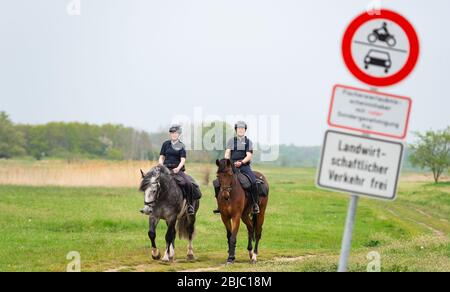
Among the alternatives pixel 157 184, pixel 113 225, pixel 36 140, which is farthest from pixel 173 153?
pixel 36 140

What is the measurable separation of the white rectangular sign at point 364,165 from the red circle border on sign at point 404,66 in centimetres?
62

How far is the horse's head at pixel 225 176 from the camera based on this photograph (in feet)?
50.8

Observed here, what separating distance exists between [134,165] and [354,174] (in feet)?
107

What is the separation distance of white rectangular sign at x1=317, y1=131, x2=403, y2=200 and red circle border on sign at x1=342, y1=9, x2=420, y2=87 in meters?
0.62

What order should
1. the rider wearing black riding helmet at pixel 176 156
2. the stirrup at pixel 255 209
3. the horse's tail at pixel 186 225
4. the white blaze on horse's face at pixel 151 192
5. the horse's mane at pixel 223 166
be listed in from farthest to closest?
the horse's tail at pixel 186 225 → the stirrup at pixel 255 209 → the rider wearing black riding helmet at pixel 176 156 → the white blaze on horse's face at pixel 151 192 → the horse's mane at pixel 223 166

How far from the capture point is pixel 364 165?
7113 millimetres

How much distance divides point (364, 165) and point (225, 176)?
859 centimetres

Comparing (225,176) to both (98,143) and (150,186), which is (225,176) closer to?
(150,186)

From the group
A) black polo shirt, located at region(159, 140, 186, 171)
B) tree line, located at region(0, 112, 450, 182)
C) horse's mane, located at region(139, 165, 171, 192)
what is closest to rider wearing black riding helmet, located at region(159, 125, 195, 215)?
black polo shirt, located at region(159, 140, 186, 171)

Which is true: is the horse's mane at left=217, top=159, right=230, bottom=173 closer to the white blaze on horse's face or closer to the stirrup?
the white blaze on horse's face

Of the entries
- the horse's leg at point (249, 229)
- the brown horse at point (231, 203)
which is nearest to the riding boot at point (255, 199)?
the brown horse at point (231, 203)

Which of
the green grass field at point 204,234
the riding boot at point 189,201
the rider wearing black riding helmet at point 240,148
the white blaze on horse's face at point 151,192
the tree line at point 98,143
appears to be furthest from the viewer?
the tree line at point 98,143

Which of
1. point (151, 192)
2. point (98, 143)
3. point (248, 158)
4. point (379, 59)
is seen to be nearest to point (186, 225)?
point (151, 192)

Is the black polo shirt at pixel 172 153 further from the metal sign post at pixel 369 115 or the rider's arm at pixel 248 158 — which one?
the metal sign post at pixel 369 115
